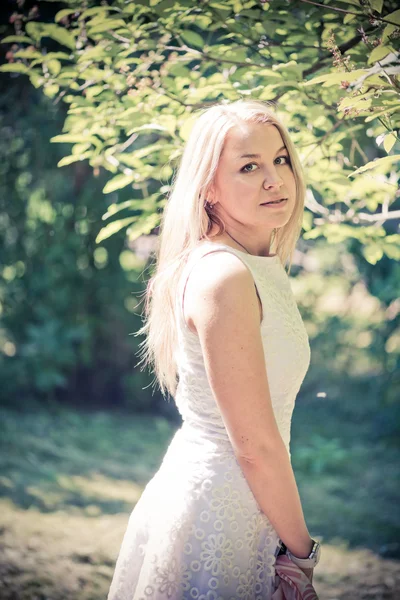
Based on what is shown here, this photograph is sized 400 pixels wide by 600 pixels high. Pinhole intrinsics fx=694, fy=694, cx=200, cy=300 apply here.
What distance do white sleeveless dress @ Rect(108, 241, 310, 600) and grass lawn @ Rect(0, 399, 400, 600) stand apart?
2.25 meters

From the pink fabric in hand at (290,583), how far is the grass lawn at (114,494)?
2.25m

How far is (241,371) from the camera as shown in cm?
141

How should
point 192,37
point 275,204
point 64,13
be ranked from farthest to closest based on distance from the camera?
point 192,37, point 64,13, point 275,204

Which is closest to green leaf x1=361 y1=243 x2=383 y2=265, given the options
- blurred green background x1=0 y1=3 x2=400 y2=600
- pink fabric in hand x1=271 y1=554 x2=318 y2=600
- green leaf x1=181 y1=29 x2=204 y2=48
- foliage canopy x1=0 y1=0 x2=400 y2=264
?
foliage canopy x1=0 y1=0 x2=400 y2=264

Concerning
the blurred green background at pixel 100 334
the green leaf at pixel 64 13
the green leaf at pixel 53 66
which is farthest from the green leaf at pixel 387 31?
the blurred green background at pixel 100 334

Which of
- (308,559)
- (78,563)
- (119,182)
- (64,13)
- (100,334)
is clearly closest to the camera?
(308,559)

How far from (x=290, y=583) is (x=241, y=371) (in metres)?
0.50

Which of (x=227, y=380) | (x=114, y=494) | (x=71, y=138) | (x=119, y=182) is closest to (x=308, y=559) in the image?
(x=227, y=380)

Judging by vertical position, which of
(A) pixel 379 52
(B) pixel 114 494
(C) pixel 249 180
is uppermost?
A: (A) pixel 379 52

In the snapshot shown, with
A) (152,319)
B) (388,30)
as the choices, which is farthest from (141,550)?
(388,30)

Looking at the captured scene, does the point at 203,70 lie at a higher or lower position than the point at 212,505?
higher

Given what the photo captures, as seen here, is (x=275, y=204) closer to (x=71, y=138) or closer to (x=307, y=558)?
(x=307, y=558)

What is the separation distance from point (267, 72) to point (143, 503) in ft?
4.17

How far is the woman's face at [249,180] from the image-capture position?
63.0 inches
